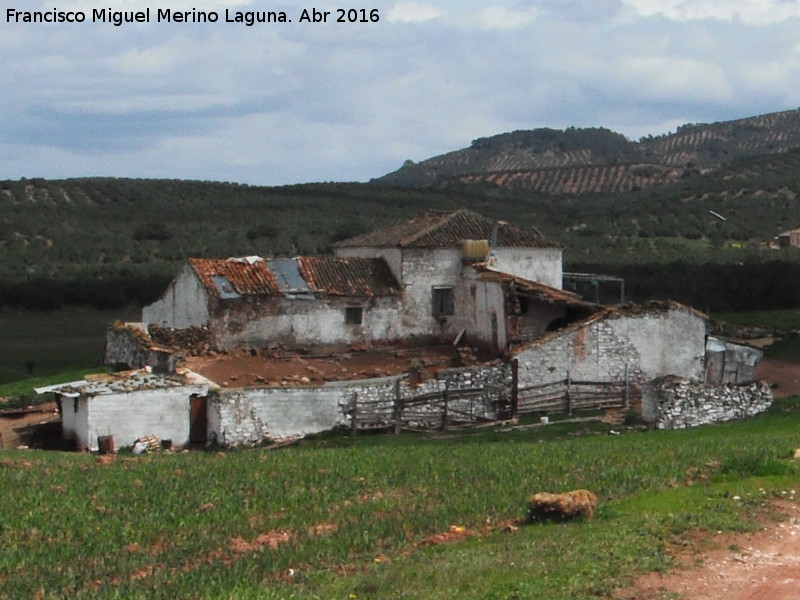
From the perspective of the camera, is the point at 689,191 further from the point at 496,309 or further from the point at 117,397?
the point at 117,397

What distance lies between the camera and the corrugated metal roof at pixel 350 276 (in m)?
36.2

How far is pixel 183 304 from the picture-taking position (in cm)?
3606

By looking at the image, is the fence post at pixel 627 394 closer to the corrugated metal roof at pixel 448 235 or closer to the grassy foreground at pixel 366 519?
the corrugated metal roof at pixel 448 235

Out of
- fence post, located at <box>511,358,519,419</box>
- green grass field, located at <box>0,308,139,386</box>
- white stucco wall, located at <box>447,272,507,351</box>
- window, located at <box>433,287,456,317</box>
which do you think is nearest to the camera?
fence post, located at <box>511,358,519,419</box>

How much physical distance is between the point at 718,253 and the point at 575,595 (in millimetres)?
61277

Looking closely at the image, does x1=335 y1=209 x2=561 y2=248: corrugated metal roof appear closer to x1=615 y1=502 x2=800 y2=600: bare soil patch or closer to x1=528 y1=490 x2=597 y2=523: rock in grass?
x1=528 y1=490 x2=597 y2=523: rock in grass

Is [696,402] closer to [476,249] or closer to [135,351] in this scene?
[476,249]

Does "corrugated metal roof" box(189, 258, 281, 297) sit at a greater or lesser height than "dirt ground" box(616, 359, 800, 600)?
greater

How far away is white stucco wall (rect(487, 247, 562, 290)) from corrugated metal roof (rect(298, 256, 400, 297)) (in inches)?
137

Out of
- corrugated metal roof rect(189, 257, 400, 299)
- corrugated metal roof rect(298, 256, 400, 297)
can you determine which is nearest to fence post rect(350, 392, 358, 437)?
corrugated metal roof rect(189, 257, 400, 299)

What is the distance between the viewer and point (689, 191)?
9356cm

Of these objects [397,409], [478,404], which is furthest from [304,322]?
[478,404]

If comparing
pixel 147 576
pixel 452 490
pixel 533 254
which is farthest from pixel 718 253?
pixel 147 576

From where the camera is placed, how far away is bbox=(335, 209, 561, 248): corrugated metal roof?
3756cm
